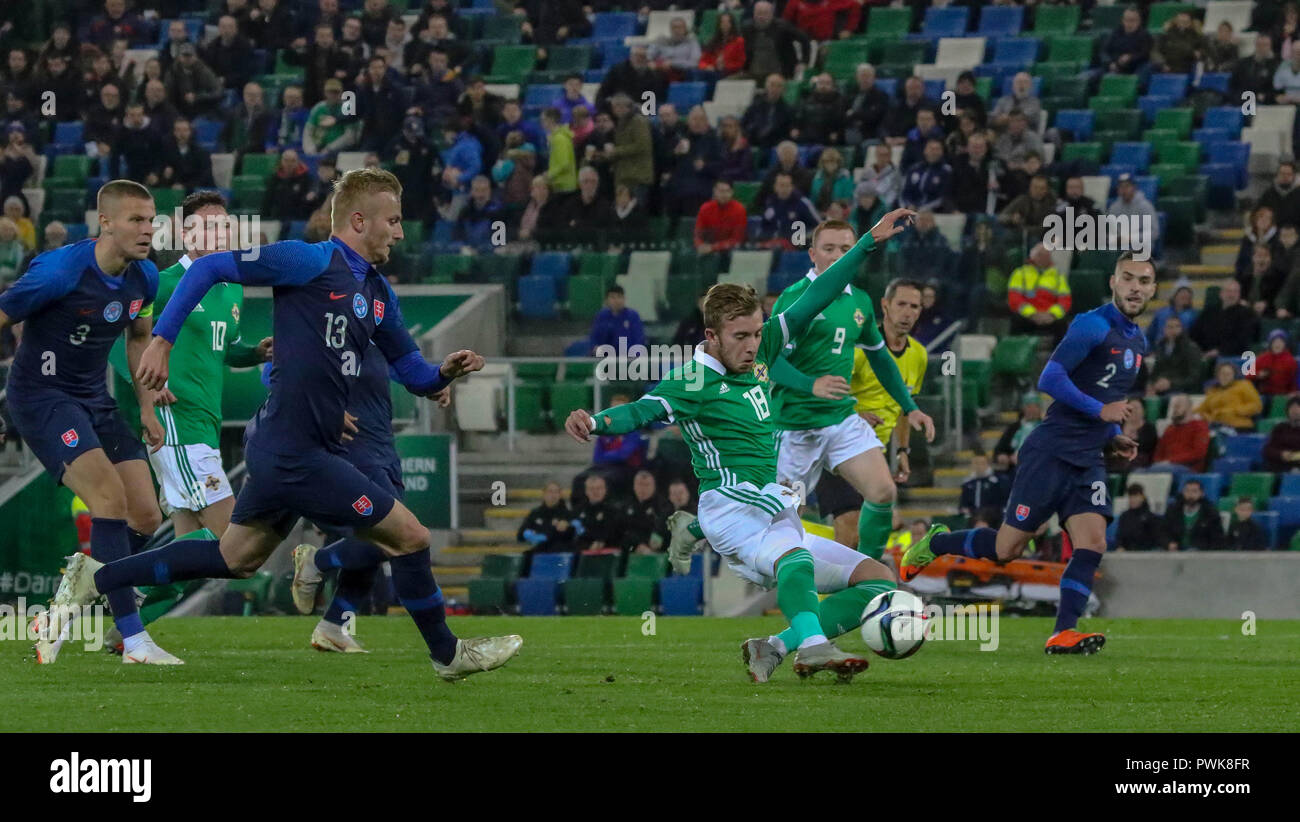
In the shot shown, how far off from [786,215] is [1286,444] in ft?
16.0

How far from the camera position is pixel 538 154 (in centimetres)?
2116

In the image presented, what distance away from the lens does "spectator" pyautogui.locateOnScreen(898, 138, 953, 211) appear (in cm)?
1888

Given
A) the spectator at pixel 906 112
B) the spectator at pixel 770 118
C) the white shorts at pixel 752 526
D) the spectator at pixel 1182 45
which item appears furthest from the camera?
the spectator at pixel 1182 45

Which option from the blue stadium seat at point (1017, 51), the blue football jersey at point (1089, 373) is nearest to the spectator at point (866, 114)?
the blue stadium seat at point (1017, 51)

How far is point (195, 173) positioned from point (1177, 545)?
37.1 feet

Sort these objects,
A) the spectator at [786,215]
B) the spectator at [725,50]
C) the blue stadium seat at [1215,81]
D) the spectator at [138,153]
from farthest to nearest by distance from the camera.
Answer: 1. the spectator at [725,50]
2. the spectator at [138,153]
3. the blue stadium seat at [1215,81]
4. the spectator at [786,215]

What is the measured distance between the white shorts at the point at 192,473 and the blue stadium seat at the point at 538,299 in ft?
25.6

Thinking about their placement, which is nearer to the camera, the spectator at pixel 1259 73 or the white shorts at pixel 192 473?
the white shorts at pixel 192 473

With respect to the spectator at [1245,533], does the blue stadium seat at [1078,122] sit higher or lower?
higher

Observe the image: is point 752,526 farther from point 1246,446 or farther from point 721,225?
point 721,225

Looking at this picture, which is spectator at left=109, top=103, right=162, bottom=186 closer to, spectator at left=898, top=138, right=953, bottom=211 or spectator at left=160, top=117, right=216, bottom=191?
spectator at left=160, top=117, right=216, bottom=191

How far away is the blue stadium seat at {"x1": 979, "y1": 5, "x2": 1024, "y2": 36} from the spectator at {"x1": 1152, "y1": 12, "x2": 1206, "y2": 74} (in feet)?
6.48

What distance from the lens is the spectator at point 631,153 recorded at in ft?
65.8

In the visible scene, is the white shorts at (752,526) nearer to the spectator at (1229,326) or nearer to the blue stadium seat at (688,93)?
the spectator at (1229,326)
